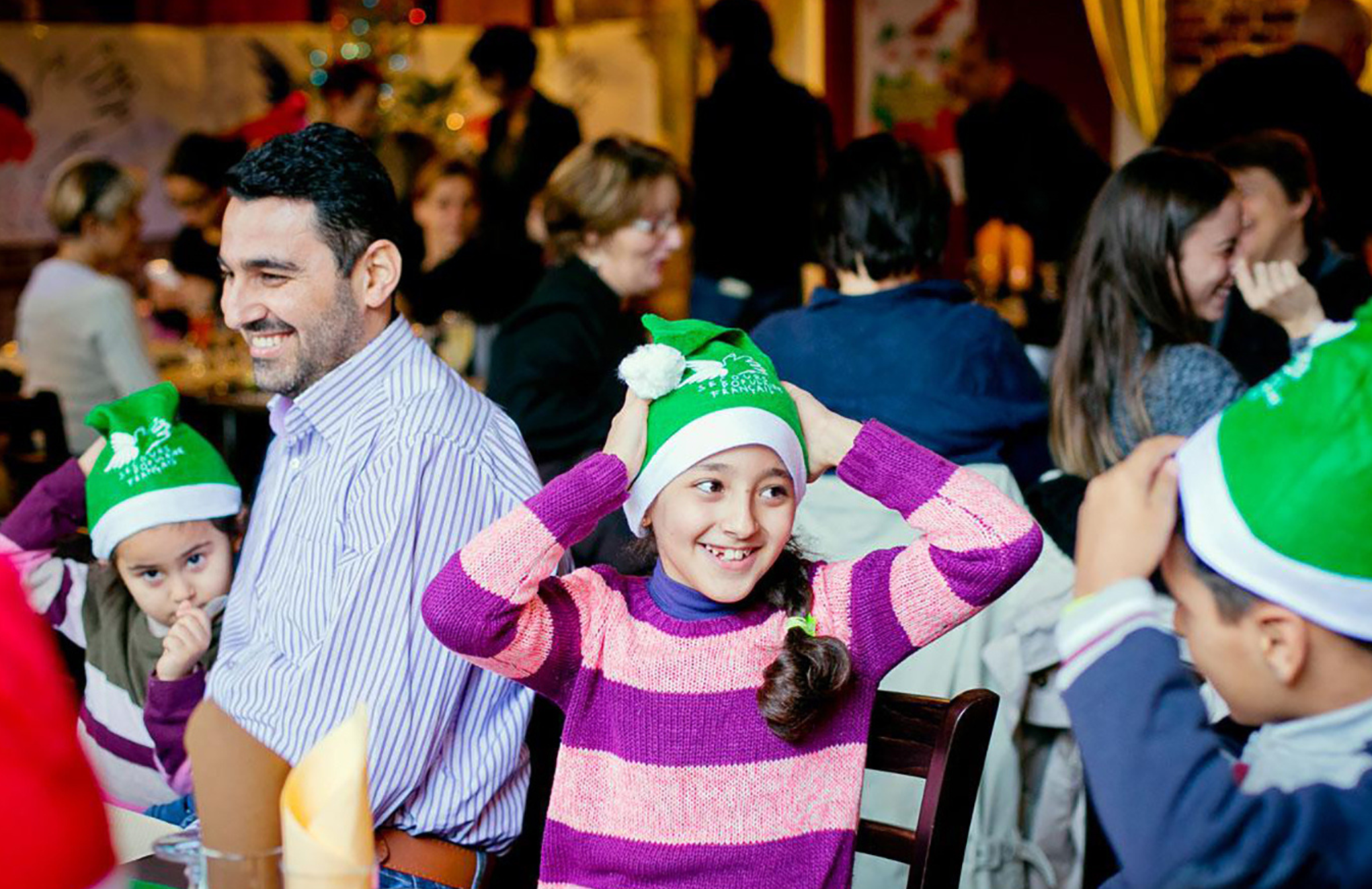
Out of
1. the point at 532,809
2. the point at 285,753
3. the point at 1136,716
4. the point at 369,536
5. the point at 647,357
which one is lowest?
the point at 532,809

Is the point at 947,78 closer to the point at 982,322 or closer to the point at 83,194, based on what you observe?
the point at 83,194

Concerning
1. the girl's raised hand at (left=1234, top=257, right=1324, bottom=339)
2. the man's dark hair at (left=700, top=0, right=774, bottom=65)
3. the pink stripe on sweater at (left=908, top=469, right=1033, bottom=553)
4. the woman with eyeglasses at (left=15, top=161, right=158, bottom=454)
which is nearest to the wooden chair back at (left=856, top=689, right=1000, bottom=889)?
the pink stripe on sweater at (left=908, top=469, right=1033, bottom=553)

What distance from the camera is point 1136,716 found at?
1.19 m

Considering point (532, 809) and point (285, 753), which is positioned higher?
point (285, 753)

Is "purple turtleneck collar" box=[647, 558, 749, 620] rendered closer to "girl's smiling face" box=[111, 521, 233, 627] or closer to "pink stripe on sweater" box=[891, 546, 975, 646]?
"pink stripe on sweater" box=[891, 546, 975, 646]

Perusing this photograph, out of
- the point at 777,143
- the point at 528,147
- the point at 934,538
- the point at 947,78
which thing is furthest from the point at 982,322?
the point at 947,78

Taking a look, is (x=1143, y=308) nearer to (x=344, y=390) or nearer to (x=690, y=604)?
(x=690, y=604)

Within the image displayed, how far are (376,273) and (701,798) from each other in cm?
81

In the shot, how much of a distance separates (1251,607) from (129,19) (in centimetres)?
725

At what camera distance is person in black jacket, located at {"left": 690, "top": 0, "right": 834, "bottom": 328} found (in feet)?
16.6

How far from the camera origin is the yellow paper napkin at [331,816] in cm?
113

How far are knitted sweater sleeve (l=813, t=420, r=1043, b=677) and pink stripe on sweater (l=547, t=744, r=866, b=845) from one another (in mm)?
139

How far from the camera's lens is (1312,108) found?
437 centimetres

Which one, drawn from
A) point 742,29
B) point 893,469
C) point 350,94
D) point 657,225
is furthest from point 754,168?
point 893,469
